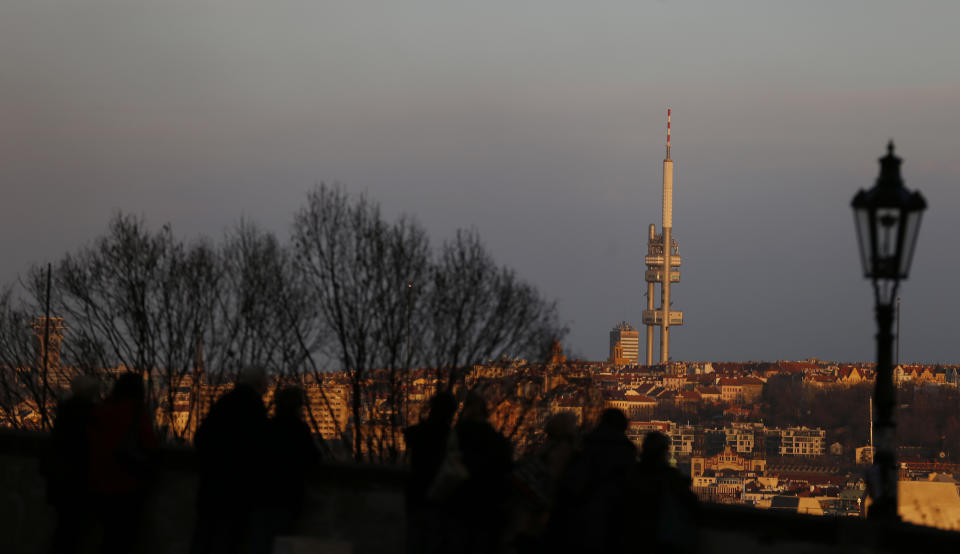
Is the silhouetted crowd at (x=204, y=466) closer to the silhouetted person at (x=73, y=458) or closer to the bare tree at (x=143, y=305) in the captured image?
the silhouetted person at (x=73, y=458)

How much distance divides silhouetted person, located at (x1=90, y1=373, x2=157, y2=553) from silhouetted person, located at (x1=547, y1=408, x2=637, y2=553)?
294cm

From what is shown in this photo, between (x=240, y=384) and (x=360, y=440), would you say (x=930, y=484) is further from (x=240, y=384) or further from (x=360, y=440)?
(x=360, y=440)

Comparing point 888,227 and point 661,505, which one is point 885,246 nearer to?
point 888,227

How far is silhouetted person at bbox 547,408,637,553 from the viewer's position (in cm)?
685

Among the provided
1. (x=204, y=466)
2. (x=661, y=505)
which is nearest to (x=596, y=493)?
(x=661, y=505)

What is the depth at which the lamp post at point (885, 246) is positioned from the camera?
9.06 meters

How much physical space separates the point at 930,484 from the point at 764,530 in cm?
1703

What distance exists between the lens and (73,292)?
52562 millimetres

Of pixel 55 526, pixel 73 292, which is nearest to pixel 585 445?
pixel 55 526

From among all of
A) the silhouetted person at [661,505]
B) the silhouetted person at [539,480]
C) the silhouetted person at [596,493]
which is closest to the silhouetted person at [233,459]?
the silhouetted person at [539,480]

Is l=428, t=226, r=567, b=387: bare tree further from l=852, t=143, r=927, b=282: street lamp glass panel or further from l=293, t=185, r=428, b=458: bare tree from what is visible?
l=852, t=143, r=927, b=282: street lamp glass panel

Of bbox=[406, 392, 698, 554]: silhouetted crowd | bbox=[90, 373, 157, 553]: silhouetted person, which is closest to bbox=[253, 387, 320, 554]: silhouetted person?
bbox=[406, 392, 698, 554]: silhouetted crowd

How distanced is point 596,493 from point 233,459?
7.74 feet

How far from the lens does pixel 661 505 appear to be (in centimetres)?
661
